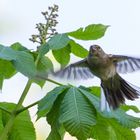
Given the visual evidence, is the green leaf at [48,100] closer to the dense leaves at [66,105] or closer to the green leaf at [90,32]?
the dense leaves at [66,105]

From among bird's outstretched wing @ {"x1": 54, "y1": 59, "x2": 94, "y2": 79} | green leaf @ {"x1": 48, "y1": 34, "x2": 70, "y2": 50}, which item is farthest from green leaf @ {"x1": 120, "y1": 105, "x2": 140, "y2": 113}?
green leaf @ {"x1": 48, "y1": 34, "x2": 70, "y2": 50}

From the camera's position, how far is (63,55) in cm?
133

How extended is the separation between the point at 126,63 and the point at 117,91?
0.08 m

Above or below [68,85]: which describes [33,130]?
below

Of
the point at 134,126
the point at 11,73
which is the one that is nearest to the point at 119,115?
the point at 134,126

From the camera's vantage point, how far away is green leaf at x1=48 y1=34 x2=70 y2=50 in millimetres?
1208

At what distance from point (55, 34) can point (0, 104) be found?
0.23 metres

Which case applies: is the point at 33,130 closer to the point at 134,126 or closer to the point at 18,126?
the point at 18,126

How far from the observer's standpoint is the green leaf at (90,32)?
132cm

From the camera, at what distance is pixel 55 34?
4.17 feet

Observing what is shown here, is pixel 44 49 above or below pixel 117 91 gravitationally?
above

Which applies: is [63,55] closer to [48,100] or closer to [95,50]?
[95,50]

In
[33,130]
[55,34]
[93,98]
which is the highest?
[55,34]

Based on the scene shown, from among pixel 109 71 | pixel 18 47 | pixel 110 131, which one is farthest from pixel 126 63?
pixel 18 47
